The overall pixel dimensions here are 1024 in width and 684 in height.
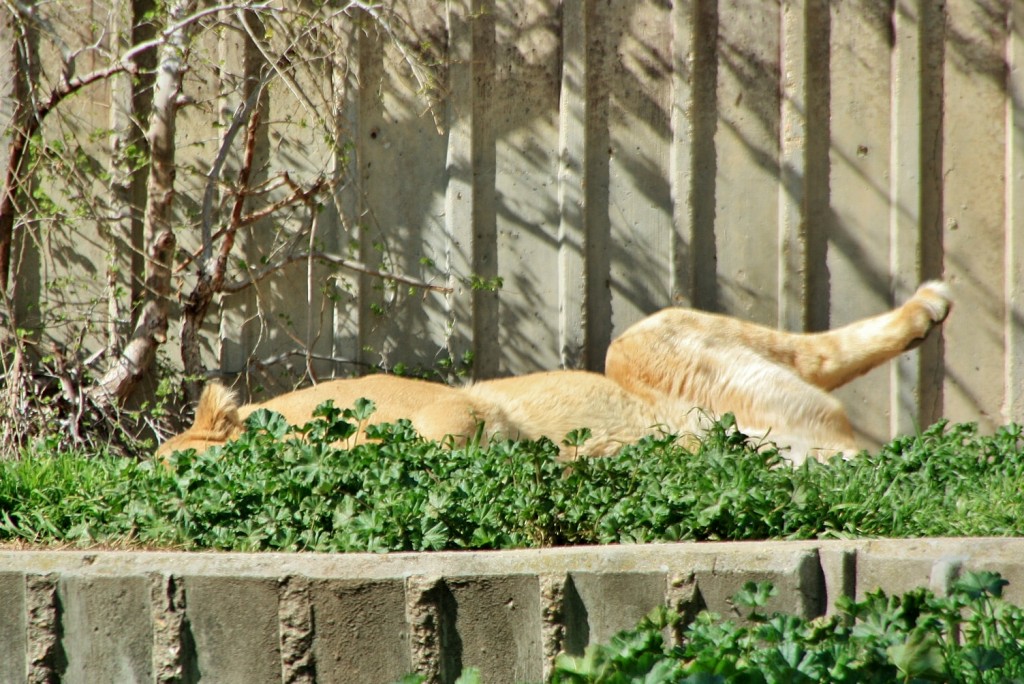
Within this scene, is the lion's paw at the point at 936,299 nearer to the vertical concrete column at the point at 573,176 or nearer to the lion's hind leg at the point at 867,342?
the lion's hind leg at the point at 867,342

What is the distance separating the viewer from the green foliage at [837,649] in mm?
2188

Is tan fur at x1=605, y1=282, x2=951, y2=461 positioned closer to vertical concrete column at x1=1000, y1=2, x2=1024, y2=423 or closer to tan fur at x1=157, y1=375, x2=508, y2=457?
vertical concrete column at x1=1000, y1=2, x2=1024, y2=423

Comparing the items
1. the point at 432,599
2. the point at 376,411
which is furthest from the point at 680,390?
the point at 432,599

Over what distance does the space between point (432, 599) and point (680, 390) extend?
97.4 inches

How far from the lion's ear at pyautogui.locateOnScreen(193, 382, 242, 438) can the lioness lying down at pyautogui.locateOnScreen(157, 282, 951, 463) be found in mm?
64

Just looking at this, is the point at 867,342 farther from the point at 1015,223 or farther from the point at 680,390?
the point at 1015,223

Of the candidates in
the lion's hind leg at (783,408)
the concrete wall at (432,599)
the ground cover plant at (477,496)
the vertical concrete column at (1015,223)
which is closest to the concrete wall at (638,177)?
the vertical concrete column at (1015,223)

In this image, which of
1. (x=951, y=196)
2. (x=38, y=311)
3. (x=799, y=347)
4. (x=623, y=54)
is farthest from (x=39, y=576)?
(x=951, y=196)

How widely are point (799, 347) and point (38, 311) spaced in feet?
13.6

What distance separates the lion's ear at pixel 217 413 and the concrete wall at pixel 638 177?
1287 millimetres

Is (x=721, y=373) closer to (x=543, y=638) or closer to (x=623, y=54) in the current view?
(x=623, y=54)

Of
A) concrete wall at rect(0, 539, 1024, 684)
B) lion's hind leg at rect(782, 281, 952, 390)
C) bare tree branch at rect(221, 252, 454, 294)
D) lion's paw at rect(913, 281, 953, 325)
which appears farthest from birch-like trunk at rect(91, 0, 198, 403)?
lion's paw at rect(913, 281, 953, 325)

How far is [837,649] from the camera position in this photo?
2.33 m

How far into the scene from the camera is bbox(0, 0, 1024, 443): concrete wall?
19.5ft
